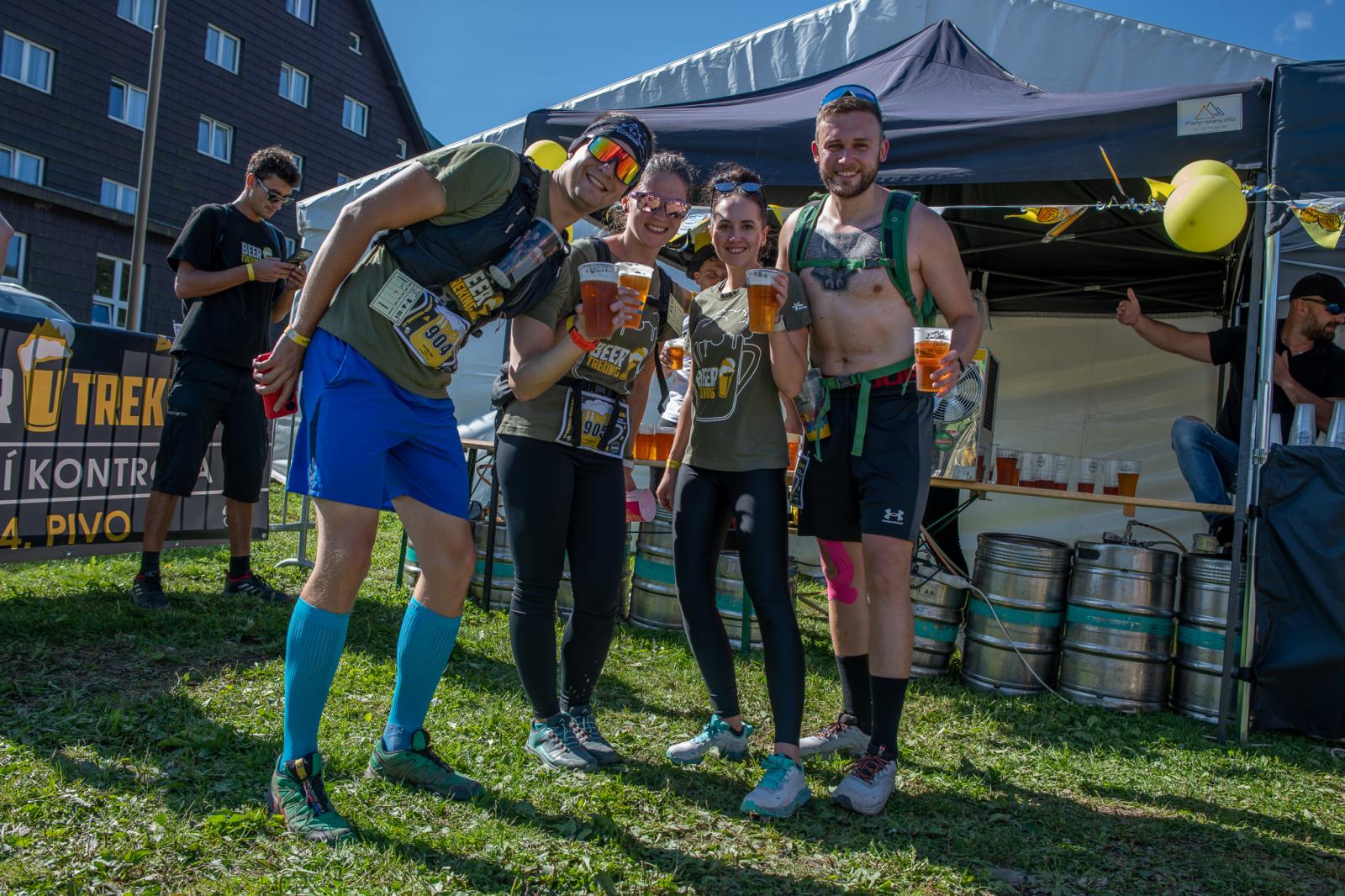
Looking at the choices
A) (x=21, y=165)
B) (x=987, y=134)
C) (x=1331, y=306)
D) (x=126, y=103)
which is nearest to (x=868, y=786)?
(x=987, y=134)

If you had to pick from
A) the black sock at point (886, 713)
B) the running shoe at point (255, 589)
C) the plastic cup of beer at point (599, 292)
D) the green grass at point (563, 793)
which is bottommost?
the green grass at point (563, 793)

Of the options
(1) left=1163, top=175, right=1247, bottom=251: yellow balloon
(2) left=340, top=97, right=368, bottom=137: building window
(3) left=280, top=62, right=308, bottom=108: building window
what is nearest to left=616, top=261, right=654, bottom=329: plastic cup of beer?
(1) left=1163, top=175, right=1247, bottom=251: yellow balloon

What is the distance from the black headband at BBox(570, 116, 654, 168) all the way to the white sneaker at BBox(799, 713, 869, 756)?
6.62 feet

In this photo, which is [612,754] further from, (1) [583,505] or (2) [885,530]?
(2) [885,530]

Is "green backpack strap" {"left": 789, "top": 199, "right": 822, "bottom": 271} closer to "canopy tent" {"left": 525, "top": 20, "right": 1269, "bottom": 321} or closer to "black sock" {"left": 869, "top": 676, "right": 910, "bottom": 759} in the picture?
"canopy tent" {"left": 525, "top": 20, "right": 1269, "bottom": 321}

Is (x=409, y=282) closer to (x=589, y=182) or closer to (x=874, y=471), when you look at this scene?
(x=589, y=182)

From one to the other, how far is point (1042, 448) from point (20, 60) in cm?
2186

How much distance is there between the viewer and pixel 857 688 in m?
3.34

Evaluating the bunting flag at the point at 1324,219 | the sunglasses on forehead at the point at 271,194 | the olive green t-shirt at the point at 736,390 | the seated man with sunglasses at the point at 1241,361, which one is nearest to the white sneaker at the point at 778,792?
the olive green t-shirt at the point at 736,390

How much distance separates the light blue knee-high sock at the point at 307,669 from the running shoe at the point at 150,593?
266cm

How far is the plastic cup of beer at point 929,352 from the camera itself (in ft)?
9.44

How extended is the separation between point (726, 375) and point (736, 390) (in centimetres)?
7

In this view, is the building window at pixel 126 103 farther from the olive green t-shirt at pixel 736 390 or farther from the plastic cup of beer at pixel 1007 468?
the olive green t-shirt at pixel 736 390

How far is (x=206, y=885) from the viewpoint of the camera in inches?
77.2
